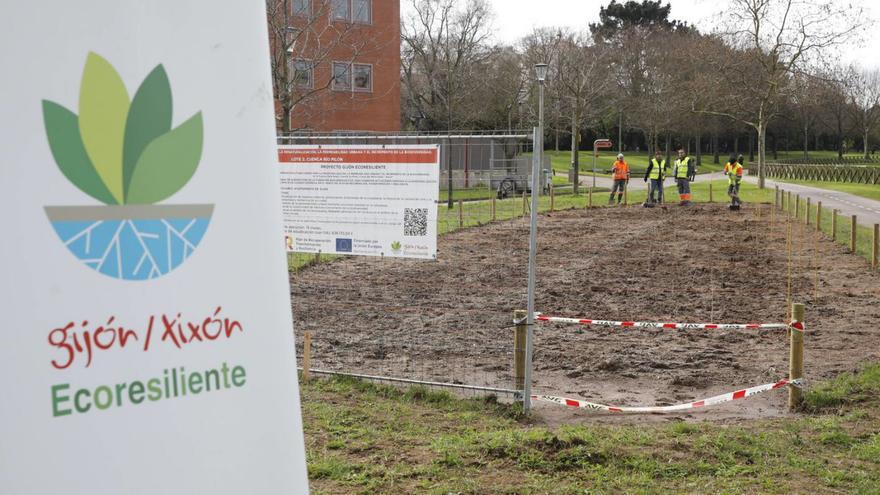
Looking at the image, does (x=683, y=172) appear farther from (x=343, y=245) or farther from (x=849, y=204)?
(x=343, y=245)

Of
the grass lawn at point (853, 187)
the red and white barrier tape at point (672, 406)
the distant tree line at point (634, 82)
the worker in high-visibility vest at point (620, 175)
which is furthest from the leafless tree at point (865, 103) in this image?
the red and white barrier tape at point (672, 406)

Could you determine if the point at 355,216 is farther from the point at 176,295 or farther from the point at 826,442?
the point at 176,295

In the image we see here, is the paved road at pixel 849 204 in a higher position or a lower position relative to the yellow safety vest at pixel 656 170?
lower

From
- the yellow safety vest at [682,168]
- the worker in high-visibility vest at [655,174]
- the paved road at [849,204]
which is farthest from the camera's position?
the worker in high-visibility vest at [655,174]

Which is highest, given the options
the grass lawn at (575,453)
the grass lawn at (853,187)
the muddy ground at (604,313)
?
the grass lawn at (575,453)

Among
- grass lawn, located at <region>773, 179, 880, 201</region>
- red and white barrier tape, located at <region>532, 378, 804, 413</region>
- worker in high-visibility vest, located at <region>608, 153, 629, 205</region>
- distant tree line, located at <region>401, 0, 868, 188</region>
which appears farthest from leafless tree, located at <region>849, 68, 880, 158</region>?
red and white barrier tape, located at <region>532, 378, 804, 413</region>

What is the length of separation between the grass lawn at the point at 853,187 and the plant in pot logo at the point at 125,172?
125 ft

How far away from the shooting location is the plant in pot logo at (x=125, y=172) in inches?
68.7

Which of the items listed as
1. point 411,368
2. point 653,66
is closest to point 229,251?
point 411,368

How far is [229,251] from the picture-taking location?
6.49ft

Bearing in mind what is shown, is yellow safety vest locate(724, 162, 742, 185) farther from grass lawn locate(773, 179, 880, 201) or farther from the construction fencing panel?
the construction fencing panel

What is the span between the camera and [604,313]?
12508 millimetres

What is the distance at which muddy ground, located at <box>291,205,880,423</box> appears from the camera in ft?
29.8

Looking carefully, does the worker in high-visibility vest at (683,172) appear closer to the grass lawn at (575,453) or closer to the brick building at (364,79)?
the brick building at (364,79)
